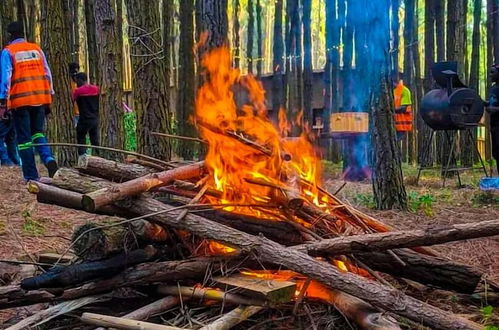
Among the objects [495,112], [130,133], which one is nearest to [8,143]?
[130,133]

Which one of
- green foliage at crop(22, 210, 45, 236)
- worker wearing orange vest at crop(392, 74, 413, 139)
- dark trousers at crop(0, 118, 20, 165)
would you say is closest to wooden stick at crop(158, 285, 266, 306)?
green foliage at crop(22, 210, 45, 236)

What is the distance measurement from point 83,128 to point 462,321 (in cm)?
992

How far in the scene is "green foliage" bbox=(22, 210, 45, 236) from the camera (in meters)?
5.98

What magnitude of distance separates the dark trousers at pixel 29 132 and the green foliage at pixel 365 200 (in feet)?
14.1

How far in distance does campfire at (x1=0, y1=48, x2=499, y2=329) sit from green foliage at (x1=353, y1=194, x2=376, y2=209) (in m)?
3.39

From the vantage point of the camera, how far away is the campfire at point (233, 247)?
11.0 feet

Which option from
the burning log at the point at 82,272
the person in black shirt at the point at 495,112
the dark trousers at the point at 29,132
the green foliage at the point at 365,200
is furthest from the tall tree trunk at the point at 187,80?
the burning log at the point at 82,272

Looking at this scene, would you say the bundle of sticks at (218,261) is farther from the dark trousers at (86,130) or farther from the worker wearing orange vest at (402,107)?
the worker wearing orange vest at (402,107)

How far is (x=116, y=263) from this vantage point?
3.61 meters

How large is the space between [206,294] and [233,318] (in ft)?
0.95

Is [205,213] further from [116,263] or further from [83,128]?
[83,128]

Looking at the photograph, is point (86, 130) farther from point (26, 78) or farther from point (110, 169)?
point (110, 169)

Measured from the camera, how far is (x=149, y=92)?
6.90 metres

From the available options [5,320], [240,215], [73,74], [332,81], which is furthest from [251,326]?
[332,81]
